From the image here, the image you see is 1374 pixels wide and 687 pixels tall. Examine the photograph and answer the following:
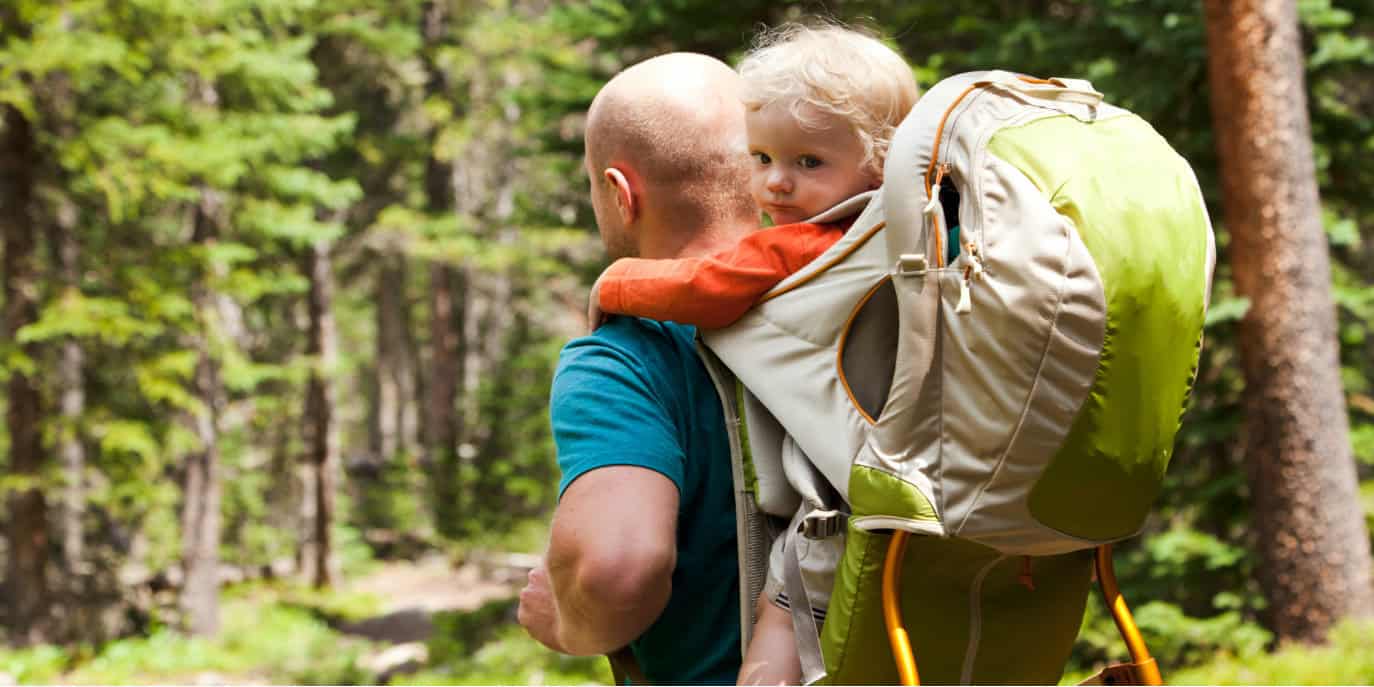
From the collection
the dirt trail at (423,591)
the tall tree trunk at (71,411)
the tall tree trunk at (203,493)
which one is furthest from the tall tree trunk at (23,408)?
the dirt trail at (423,591)

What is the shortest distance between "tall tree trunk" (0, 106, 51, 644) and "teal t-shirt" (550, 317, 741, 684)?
12.2m

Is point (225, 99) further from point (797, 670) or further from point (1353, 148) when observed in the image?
point (797, 670)

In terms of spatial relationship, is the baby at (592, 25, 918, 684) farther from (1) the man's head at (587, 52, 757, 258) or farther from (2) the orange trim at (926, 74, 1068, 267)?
(2) the orange trim at (926, 74, 1068, 267)

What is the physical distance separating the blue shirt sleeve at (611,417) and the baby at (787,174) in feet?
0.35

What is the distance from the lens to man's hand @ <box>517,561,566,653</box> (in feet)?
6.57

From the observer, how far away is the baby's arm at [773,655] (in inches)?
69.6

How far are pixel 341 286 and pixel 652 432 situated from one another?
24.6 m

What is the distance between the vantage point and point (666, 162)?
2.01 meters

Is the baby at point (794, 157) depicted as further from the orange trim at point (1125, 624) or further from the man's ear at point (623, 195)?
the orange trim at point (1125, 624)

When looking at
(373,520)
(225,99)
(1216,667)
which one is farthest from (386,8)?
(1216,667)

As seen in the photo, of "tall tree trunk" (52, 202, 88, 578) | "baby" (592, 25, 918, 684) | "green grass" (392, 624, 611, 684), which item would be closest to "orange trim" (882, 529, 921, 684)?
"baby" (592, 25, 918, 684)

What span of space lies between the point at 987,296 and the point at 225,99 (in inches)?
609

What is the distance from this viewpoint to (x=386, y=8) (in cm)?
1908

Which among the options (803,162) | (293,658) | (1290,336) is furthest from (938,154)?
(293,658)
